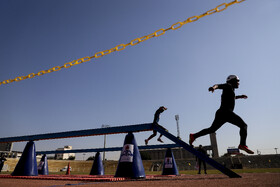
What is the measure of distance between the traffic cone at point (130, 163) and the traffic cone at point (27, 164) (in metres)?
3.53

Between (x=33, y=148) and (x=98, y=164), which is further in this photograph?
(x=98, y=164)

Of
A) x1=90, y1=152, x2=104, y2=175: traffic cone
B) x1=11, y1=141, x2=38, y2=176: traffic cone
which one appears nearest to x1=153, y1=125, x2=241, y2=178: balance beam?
x1=11, y1=141, x2=38, y2=176: traffic cone

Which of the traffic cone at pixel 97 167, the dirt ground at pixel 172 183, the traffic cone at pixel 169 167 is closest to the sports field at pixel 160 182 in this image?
the dirt ground at pixel 172 183

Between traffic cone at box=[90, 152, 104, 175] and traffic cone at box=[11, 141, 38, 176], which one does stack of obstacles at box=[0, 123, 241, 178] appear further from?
traffic cone at box=[90, 152, 104, 175]

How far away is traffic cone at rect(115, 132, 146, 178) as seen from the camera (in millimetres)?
4969

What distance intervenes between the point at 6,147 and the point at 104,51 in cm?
8011

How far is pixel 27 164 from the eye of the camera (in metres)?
6.34

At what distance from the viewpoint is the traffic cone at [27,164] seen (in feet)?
20.3

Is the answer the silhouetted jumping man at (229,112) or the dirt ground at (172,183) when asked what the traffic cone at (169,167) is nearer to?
the dirt ground at (172,183)

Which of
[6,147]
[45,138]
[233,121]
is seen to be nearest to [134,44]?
[233,121]

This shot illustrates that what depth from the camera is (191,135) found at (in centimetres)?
475

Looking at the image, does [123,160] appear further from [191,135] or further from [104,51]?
[104,51]

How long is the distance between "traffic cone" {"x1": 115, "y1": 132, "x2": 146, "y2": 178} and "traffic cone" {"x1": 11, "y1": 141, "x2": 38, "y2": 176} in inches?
139

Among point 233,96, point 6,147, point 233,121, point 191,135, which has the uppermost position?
point 233,96
